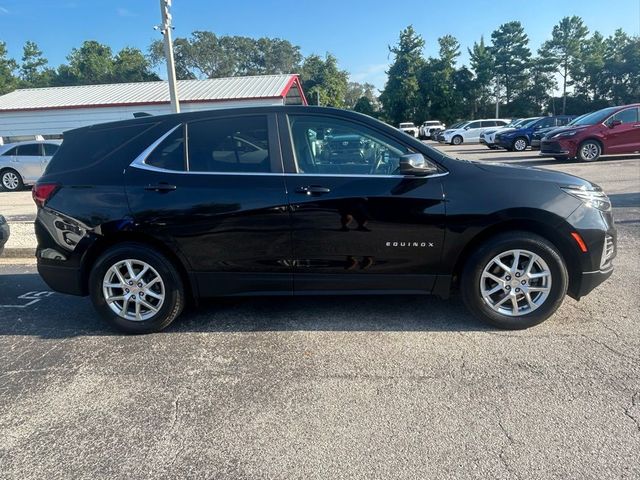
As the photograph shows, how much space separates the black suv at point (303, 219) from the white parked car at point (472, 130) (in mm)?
30087

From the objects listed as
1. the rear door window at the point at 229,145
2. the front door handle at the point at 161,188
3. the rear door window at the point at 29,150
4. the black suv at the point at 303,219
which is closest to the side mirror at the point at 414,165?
the black suv at the point at 303,219

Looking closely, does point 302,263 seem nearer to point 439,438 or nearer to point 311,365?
point 311,365

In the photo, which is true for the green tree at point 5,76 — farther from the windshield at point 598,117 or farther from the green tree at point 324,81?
the windshield at point 598,117

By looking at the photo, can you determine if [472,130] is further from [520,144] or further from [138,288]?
[138,288]

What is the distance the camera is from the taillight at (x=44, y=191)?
376 cm

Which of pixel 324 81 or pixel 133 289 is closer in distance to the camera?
pixel 133 289

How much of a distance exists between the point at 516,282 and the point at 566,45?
209ft

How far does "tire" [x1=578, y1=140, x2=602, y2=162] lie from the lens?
A: 14.3 metres

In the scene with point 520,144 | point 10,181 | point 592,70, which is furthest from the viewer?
point 592,70

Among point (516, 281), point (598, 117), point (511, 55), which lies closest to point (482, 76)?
point (511, 55)

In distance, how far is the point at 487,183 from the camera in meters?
3.43

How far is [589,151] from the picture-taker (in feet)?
47.1

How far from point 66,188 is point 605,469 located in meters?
4.17

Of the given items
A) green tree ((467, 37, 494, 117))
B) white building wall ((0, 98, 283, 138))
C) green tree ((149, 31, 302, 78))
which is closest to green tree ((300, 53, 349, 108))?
green tree ((149, 31, 302, 78))
